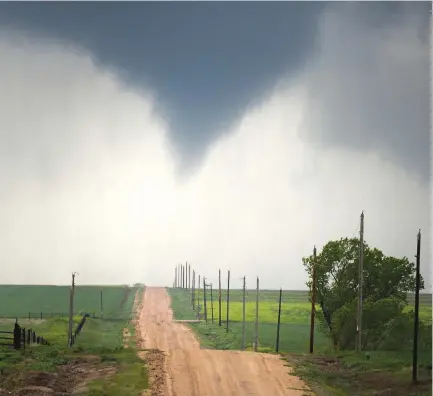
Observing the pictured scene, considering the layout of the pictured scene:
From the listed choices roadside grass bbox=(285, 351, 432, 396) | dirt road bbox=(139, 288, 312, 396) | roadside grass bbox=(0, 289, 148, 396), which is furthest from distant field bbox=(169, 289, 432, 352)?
roadside grass bbox=(0, 289, 148, 396)

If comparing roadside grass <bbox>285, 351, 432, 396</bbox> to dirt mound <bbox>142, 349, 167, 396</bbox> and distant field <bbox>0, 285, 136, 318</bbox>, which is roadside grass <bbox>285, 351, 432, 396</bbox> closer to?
dirt mound <bbox>142, 349, 167, 396</bbox>

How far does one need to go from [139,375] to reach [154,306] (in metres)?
92.1

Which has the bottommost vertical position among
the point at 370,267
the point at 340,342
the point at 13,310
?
the point at 13,310

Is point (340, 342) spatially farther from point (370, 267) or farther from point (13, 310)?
point (13, 310)

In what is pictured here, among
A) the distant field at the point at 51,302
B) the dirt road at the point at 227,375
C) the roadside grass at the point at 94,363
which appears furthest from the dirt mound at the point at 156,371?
the distant field at the point at 51,302

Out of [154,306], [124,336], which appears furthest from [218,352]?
[154,306]

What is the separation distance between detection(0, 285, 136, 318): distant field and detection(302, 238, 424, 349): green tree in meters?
60.2

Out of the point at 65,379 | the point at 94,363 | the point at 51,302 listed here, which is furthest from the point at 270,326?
the point at 51,302

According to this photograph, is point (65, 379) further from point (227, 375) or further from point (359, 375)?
point (359, 375)

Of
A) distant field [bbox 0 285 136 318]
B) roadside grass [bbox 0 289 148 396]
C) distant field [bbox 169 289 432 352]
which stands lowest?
distant field [bbox 0 285 136 318]

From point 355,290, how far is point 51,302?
352ft

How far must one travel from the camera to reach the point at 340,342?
51.3 metres

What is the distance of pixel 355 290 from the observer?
178ft

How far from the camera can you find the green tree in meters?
48.9
